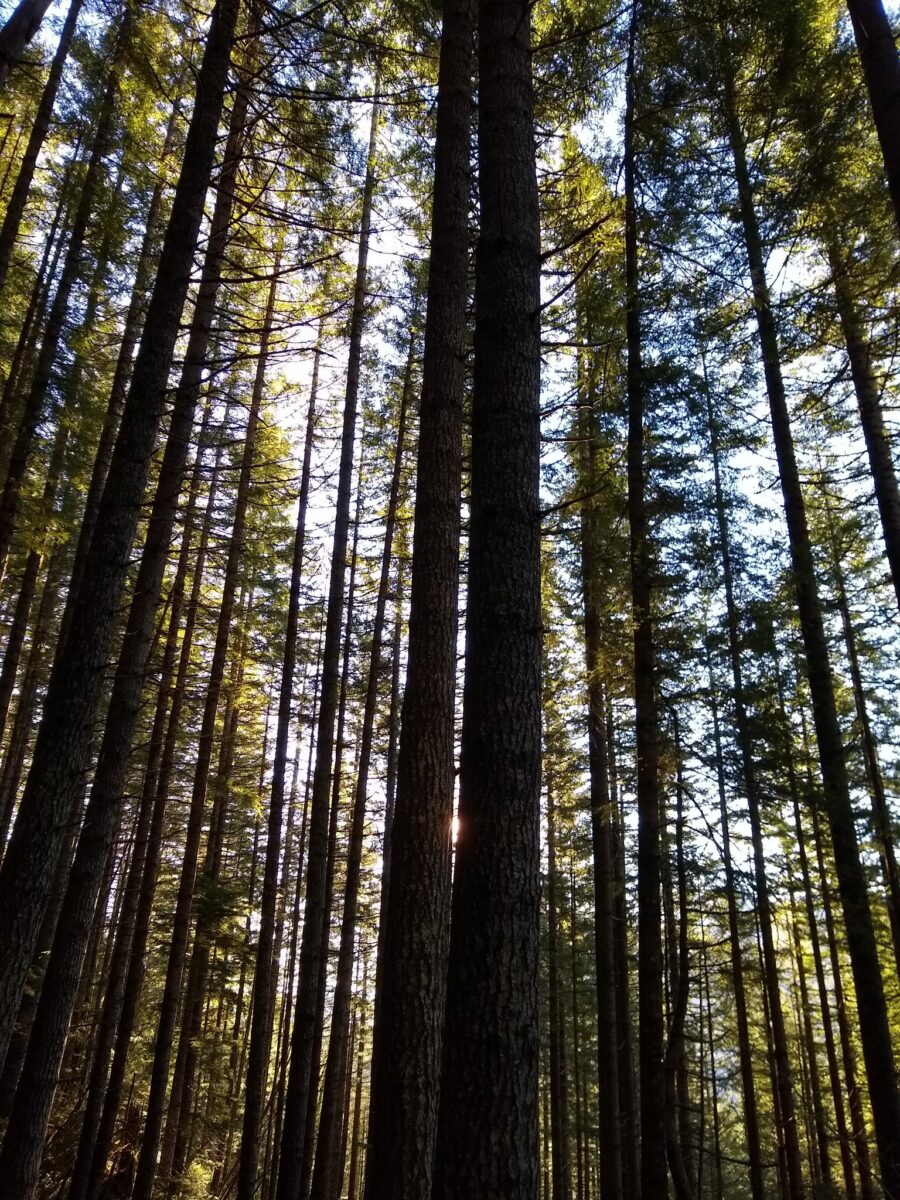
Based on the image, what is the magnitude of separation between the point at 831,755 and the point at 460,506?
18.6 feet

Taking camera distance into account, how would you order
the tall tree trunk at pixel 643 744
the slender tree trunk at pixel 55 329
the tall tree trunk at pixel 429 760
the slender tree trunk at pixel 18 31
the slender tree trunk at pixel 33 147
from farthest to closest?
the slender tree trunk at pixel 55 329, the slender tree trunk at pixel 33 147, the tall tree trunk at pixel 643 744, the slender tree trunk at pixel 18 31, the tall tree trunk at pixel 429 760

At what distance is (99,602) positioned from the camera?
5172 mm

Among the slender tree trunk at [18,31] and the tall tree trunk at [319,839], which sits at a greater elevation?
the slender tree trunk at [18,31]

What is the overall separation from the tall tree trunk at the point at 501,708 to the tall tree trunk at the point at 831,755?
14.9 ft

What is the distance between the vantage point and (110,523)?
5.32 m

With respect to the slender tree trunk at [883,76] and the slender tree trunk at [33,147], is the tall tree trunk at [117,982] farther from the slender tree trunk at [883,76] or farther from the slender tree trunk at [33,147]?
the slender tree trunk at [883,76]

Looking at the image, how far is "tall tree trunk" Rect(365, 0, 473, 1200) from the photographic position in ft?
12.2

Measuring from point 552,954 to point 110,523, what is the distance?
49.6 ft

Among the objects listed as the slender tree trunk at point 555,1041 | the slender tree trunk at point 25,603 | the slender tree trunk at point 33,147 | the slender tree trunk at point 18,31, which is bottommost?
the slender tree trunk at point 555,1041

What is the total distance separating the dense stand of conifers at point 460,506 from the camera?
3.84 metres

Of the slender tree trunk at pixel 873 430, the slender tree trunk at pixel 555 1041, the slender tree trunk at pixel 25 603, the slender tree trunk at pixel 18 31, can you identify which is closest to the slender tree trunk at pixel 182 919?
the slender tree trunk at pixel 25 603

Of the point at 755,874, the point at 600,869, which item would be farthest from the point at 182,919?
the point at 755,874

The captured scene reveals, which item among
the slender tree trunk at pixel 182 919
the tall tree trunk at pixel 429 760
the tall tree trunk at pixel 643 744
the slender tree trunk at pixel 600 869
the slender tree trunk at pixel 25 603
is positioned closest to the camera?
the tall tree trunk at pixel 429 760

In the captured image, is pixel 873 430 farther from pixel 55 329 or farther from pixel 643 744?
pixel 55 329
